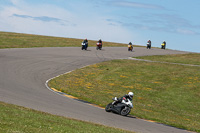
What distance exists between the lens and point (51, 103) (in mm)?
15641

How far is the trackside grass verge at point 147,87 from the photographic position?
63.9 feet

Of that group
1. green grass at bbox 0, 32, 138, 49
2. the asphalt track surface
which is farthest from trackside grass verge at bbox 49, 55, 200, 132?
green grass at bbox 0, 32, 138, 49

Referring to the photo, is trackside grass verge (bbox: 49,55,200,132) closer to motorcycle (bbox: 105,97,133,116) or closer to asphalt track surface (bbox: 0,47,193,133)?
motorcycle (bbox: 105,97,133,116)

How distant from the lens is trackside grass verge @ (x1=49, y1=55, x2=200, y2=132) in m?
19.5

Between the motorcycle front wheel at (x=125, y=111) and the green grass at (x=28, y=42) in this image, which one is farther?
the green grass at (x=28, y=42)

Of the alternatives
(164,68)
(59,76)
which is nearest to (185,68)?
(164,68)

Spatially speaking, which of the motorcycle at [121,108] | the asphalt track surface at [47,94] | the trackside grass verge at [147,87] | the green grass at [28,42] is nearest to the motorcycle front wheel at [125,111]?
the motorcycle at [121,108]

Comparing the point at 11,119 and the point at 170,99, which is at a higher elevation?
the point at 11,119

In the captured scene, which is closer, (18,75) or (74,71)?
(18,75)

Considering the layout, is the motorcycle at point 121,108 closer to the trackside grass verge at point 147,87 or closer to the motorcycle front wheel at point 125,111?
the motorcycle front wheel at point 125,111

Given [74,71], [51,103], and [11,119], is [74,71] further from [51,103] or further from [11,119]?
[11,119]

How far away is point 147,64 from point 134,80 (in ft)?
34.0

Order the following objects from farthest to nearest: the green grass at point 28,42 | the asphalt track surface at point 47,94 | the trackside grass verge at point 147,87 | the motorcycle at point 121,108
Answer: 1. the green grass at point 28,42
2. the trackside grass verge at point 147,87
3. the motorcycle at point 121,108
4. the asphalt track surface at point 47,94

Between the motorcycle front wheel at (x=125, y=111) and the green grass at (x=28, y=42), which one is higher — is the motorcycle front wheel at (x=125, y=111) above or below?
below
